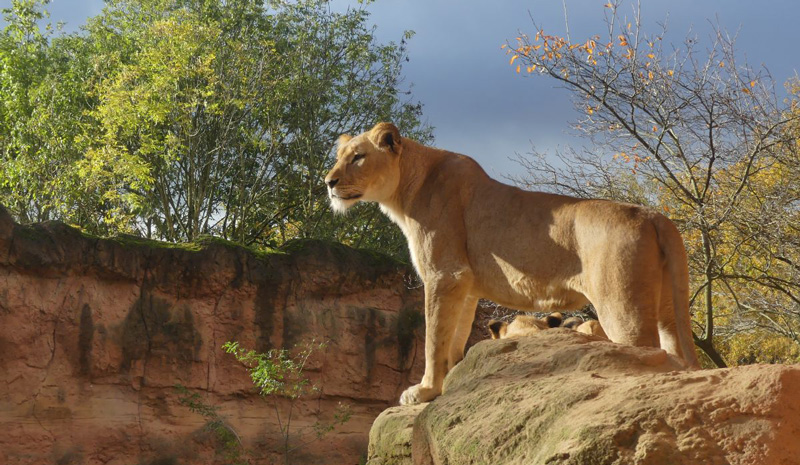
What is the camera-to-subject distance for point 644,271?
243 inches

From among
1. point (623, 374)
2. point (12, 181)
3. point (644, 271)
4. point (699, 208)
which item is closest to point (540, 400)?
point (623, 374)

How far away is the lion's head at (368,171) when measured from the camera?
7465mm

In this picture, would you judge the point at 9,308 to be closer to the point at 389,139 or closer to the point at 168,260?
the point at 168,260

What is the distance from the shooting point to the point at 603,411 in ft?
11.7

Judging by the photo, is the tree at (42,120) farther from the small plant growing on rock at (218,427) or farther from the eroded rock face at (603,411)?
the eroded rock face at (603,411)

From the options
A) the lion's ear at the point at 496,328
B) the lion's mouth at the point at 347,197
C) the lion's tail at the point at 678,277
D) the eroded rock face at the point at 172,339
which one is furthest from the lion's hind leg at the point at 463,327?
the eroded rock face at the point at 172,339

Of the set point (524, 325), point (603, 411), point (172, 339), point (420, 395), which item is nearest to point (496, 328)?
point (524, 325)

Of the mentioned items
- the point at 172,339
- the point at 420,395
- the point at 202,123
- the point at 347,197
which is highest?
the point at 202,123

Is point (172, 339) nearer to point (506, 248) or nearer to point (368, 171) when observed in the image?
point (368, 171)

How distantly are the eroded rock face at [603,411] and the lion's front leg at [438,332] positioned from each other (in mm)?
1353

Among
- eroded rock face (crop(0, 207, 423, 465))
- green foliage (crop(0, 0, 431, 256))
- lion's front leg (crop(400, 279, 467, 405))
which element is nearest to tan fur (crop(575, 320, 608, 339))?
lion's front leg (crop(400, 279, 467, 405))

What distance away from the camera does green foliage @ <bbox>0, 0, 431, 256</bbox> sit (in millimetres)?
22938

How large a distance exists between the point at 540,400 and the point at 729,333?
11128 millimetres

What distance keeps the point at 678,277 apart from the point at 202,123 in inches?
766
